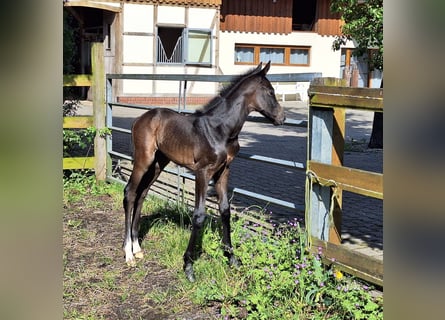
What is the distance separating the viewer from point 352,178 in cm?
336

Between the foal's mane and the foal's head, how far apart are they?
9 cm

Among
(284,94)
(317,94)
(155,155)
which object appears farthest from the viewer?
(284,94)

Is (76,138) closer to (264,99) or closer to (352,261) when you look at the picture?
(264,99)

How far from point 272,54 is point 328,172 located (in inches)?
955

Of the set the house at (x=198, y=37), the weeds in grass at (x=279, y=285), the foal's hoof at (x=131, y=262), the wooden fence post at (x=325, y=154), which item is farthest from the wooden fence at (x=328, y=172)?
the house at (x=198, y=37)

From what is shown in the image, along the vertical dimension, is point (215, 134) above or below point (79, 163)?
above

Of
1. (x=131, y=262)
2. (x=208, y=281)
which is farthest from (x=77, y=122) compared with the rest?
(x=208, y=281)

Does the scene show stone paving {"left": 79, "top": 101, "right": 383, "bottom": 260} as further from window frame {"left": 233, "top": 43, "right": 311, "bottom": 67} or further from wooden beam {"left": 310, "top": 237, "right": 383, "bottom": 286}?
window frame {"left": 233, "top": 43, "right": 311, "bottom": 67}

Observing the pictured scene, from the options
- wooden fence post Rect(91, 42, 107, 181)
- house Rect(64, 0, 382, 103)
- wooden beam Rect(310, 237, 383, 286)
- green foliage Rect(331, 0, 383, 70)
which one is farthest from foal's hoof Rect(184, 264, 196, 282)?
house Rect(64, 0, 382, 103)

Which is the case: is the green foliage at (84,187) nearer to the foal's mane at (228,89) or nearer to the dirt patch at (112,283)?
the dirt patch at (112,283)
